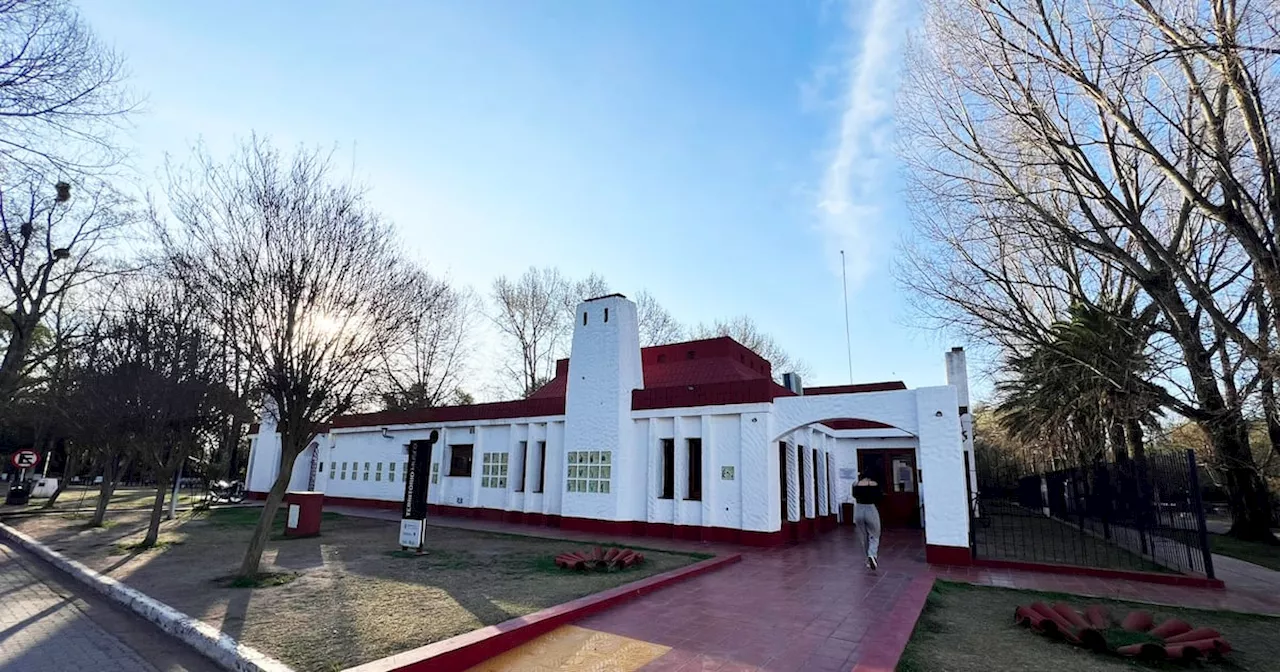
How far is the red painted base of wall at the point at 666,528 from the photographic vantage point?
1294cm

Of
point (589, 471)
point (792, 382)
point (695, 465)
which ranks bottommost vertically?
point (589, 471)

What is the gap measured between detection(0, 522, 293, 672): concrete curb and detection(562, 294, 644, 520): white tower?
9.37 metres

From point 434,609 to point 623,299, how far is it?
10616mm

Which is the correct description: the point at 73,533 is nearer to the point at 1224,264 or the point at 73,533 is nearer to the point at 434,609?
the point at 434,609

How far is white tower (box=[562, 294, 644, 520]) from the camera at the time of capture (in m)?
14.9

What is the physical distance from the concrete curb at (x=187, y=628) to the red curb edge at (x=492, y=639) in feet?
3.01

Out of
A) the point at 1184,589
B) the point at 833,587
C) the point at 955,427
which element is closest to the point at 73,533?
the point at 833,587

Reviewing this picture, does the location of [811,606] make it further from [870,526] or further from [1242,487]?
[1242,487]

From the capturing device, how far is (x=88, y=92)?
5.89 m

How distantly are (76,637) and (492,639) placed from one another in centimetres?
442

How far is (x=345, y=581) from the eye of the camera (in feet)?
27.2

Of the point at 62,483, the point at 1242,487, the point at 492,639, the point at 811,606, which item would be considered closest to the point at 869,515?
the point at 811,606

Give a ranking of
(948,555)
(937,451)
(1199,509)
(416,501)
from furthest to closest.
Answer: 1. (416,501)
2. (937,451)
3. (948,555)
4. (1199,509)

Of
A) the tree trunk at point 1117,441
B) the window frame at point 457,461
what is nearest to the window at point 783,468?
the window frame at point 457,461
